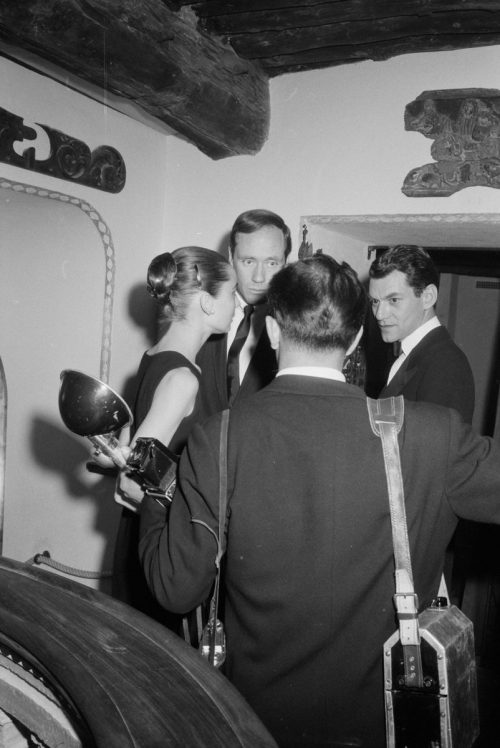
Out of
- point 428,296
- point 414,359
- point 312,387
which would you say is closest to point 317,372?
point 312,387

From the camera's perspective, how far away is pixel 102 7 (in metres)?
2.42

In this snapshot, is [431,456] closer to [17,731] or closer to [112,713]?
[112,713]

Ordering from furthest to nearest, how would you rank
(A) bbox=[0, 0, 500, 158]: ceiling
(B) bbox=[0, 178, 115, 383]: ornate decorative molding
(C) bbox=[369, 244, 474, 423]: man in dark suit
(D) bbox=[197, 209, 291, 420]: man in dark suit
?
(B) bbox=[0, 178, 115, 383]: ornate decorative molding < (D) bbox=[197, 209, 291, 420]: man in dark suit < (C) bbox=[369, 244, 474, 423]: man in dark suit < (A) bbox=[0, 0, 500, 158]: ceiling

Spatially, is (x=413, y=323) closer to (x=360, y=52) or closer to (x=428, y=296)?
(x=428, y=296)

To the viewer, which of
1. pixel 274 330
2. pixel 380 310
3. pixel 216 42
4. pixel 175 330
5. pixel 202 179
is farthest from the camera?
pixel 202 179

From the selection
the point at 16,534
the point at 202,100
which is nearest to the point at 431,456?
the point at 202,100

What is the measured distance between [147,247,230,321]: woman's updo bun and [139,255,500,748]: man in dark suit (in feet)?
3.00

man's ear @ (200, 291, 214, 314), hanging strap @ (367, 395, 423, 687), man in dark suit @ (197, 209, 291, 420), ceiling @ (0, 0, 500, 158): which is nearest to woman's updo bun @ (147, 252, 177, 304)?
man's ear @ (200, 291, 214, 314)

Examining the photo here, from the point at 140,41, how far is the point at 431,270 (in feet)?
4.76

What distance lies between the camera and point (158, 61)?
9.02ft

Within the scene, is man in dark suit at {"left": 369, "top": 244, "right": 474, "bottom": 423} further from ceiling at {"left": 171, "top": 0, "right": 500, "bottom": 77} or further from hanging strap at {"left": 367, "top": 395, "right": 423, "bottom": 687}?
hanging strap at {"left": 367, "top": 395, "right": 423, "bottom": 687}

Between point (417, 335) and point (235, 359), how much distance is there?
0.74 metres

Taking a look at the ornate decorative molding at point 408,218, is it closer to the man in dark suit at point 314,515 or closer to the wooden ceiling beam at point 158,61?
the wooden ceiling beam at point 158,61

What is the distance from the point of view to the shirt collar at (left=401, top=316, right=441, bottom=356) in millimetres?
2762
